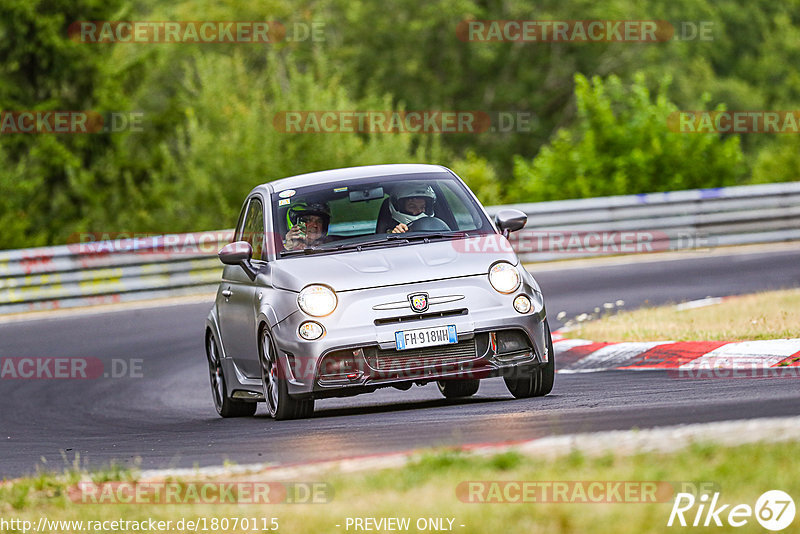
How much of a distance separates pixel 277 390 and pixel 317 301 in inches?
29.1

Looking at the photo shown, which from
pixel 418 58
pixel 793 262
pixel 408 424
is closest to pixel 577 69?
pixel 418 58

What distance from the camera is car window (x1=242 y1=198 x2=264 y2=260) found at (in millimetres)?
10363

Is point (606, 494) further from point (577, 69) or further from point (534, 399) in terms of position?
point (577, 69)

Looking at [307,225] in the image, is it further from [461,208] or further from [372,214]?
[461,208]

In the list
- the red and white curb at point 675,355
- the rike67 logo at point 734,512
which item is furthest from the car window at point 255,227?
the rike67 logo at point 734,512

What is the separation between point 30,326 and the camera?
825 inches

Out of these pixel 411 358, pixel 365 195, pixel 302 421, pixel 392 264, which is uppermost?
pixel 365 195

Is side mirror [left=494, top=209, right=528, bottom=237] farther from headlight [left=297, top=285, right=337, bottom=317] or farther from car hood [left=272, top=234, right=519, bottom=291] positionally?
headlight [left=297, top=285, right=337, bottom=317]

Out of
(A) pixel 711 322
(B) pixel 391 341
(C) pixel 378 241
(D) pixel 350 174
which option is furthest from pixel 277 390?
(A) pixel 711 322

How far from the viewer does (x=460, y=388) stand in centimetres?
1101

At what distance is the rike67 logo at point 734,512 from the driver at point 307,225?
5.37m

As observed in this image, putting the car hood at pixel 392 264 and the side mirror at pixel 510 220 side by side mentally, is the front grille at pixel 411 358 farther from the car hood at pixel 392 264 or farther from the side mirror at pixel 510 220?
the side mirror at pixel 510 220

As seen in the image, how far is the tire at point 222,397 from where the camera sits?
1112 cm

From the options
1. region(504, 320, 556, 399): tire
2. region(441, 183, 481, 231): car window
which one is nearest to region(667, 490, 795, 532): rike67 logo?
region(504, 320, 556, 399): tire
